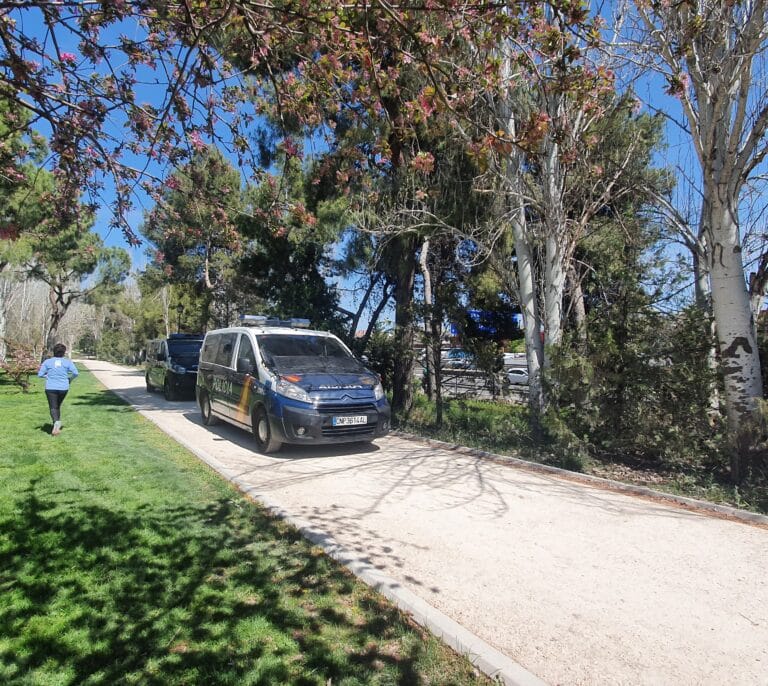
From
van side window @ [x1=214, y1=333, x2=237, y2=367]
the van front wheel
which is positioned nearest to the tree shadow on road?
the van front wheel

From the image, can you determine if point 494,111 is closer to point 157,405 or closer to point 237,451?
point 237,451

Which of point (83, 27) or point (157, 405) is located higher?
point (83, 27)

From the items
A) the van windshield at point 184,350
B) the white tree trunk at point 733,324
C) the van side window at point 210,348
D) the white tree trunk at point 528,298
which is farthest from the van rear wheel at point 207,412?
the white tree trunk at point 733,324

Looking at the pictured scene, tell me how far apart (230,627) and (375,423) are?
5.19 metres

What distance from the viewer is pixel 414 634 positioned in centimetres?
302

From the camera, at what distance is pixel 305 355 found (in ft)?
29.2

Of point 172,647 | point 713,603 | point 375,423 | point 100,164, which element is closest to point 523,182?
point 375,423

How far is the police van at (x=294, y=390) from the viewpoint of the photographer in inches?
300

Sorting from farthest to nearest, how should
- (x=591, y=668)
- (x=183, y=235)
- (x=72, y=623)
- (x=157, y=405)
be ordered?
(x=157, y=405)
(x=183, y=235)
(x=72, y=623)
(x=591, y=668)

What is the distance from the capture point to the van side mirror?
342 inches

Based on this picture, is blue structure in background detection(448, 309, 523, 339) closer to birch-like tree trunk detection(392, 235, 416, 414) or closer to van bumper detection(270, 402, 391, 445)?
birch-like tree trunk detection(392, 235, 416, 414)

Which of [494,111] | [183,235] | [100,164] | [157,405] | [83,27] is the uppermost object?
[494,111]

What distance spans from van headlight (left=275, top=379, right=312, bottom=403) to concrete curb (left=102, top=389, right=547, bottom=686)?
2668 mm

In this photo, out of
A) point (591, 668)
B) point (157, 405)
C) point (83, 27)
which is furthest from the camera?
point (157, 405)
